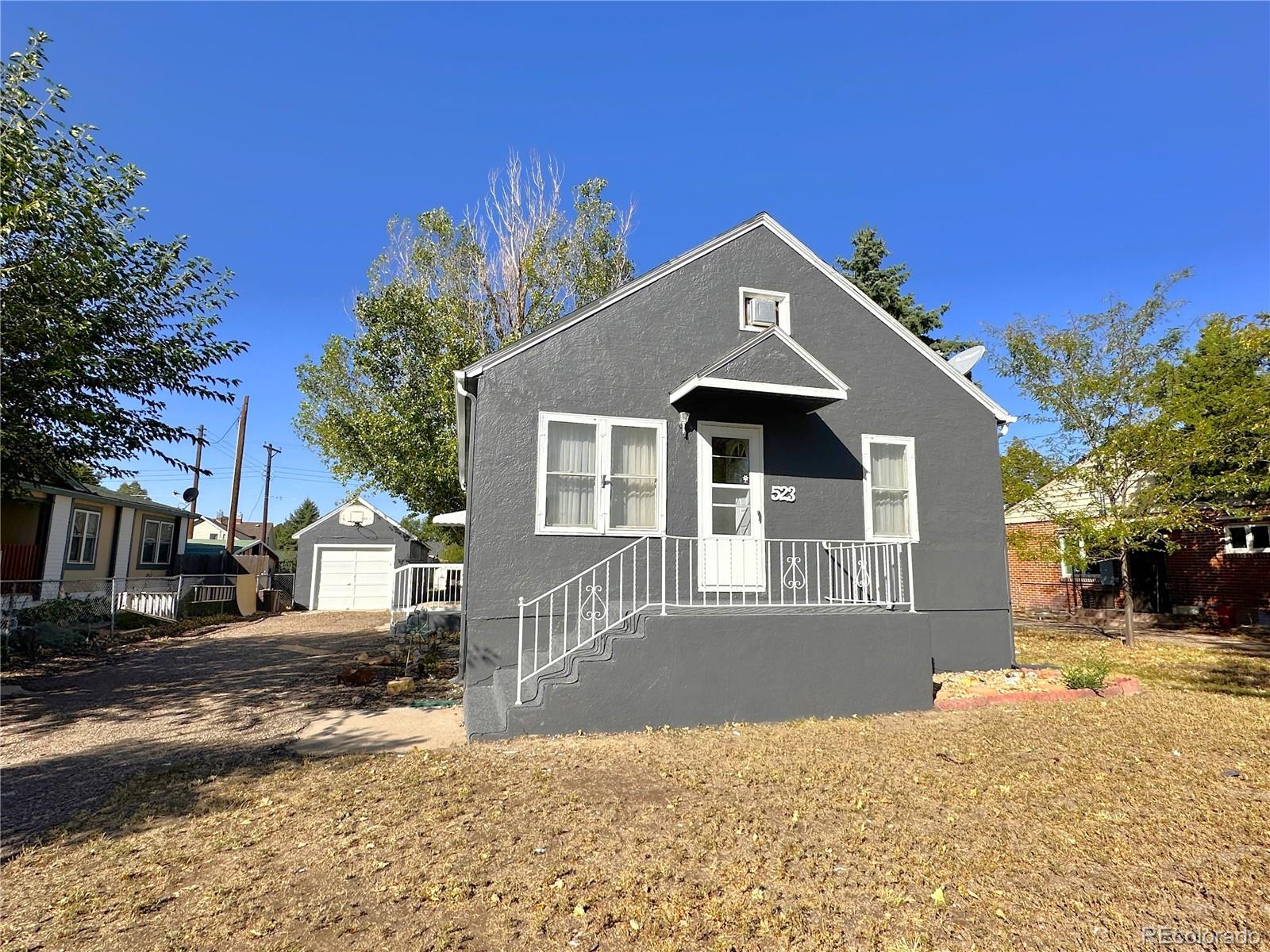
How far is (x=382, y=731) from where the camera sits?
6766mm

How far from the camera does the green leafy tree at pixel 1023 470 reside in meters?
15.4

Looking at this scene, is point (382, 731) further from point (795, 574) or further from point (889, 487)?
point (889, 487)

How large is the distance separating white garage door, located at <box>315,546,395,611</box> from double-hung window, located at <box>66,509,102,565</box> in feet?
22.3

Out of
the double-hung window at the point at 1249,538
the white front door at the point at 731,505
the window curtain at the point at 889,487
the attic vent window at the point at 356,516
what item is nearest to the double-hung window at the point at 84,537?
the attic vent window at the point at 356,516

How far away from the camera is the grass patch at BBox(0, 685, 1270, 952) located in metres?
3.12

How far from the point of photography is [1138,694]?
27.9ft

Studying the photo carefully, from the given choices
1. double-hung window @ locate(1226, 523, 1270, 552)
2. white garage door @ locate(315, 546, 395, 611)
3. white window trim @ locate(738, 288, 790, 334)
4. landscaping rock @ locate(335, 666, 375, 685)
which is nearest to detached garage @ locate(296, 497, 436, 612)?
white garage door @ locate(315, 546, 395, 611)

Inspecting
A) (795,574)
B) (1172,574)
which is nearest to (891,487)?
(795,574)

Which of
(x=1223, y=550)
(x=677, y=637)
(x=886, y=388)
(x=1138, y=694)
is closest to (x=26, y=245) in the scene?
(x=677, y=637)

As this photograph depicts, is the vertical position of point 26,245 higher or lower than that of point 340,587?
higher

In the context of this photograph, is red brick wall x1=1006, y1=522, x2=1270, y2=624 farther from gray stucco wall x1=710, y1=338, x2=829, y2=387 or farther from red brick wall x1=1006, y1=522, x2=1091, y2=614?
gray stucco wall x1=710, y1=338, x2=829, y2=387

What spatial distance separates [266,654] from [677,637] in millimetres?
9953

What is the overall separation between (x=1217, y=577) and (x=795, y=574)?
595 inches

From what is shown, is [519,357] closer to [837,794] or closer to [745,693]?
[745,693]
